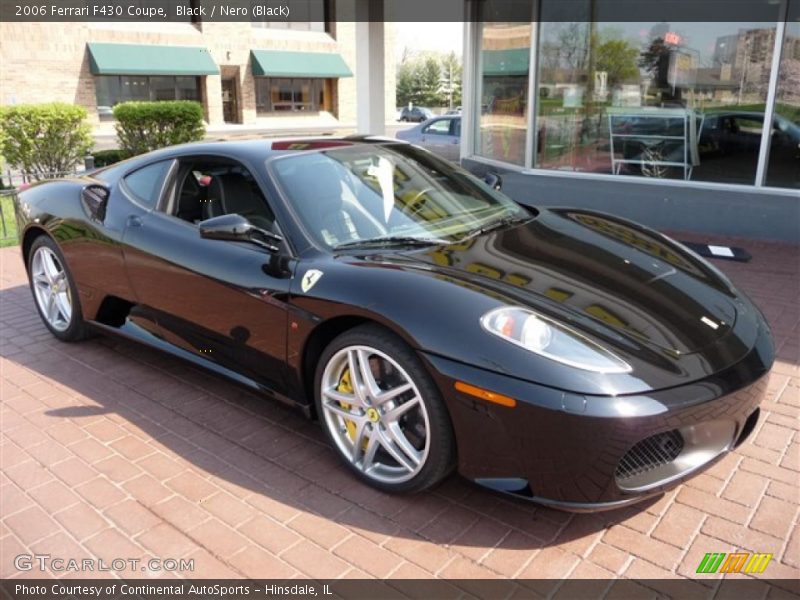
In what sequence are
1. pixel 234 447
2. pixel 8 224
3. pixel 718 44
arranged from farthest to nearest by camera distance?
pixel 8 224
pixel 718 44
pixel 234 447

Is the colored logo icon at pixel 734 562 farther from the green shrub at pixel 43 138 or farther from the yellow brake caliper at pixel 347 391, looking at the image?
the green shrub at pixel 43 138

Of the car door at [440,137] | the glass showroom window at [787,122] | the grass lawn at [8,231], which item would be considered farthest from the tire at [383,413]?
the car door at [440,137]

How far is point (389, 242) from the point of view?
3.13 meters

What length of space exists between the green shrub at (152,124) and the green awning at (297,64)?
701 inches

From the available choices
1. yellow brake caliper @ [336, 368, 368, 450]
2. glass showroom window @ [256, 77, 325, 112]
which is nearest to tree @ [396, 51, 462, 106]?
glass showroom window @ [256, 77, 325, 112]

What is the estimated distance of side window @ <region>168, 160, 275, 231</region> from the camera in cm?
357

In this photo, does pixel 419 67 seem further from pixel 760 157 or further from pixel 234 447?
pixel 234 447

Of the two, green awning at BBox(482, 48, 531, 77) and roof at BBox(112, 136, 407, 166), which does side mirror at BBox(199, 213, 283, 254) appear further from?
green awning at BBox(482, 48, 531, 77)

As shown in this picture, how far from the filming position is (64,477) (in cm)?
308

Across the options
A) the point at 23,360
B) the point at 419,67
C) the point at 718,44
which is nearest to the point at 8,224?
the point at 23,360

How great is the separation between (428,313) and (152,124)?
12.2 meters

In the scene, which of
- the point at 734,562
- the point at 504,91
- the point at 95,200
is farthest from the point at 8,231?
the point at 734,562

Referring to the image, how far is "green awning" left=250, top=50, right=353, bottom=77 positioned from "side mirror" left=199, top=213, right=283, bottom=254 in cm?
2888
